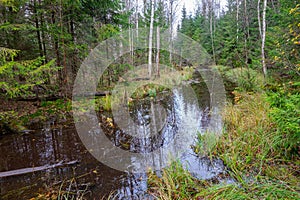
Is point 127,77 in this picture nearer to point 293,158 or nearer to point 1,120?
point 1,120

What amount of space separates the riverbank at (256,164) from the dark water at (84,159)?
14.6 inches

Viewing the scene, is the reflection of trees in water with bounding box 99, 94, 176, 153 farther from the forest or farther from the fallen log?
the fallen log

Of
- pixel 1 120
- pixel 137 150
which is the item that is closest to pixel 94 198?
pixel 137 150

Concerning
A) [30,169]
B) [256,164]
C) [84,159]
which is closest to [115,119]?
[84,159]

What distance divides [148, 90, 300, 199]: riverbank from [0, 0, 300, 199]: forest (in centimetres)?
2

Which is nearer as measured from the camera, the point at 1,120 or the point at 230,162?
the point at 230,162

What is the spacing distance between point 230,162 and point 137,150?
195 centimetres

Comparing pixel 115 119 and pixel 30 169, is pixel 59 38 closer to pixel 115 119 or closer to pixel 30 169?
pixel 115 119

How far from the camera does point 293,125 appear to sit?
2074mm

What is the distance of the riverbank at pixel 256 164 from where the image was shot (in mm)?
2053

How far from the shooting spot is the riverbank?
2053 millimetres

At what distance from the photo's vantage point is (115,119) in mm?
5984

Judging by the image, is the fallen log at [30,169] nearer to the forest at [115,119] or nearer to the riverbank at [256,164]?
the forest at [115,119]

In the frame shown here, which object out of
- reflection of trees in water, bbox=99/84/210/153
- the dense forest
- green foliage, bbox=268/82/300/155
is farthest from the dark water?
the dense forest
